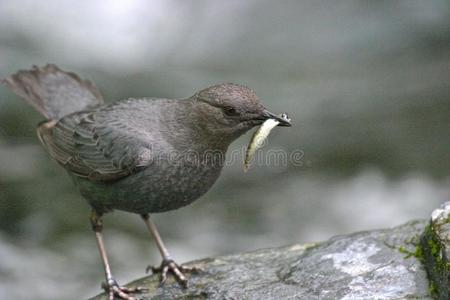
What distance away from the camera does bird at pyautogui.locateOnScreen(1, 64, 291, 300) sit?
4422mm

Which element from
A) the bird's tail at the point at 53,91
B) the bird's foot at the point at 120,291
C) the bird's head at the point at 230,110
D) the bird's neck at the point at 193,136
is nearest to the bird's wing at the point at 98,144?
the bird's neck at the point at 193,136

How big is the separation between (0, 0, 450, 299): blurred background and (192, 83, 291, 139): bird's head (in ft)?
8.06

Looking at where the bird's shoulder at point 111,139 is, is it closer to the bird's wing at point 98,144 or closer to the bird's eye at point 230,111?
the bird's wing at point 98,144

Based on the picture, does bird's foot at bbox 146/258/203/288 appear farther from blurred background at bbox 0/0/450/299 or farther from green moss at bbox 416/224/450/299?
blurred background at bbox 0/0/450/299

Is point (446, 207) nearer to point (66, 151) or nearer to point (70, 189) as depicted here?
point (66, 151)

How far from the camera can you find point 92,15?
995 centimetres

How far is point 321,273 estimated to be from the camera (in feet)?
13.4

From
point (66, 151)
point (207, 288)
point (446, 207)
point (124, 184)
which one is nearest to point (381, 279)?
point (446, 207)

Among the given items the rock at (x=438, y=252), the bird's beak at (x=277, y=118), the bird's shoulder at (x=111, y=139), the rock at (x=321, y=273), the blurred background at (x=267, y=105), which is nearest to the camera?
the rock at (x=438, y=252)

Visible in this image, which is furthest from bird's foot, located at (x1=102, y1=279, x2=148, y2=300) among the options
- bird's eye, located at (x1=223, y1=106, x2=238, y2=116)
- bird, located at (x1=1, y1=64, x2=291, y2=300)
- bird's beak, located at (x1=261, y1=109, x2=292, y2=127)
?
bird's beak, located at (x1=261, y1=109, x2=292, y2=127)

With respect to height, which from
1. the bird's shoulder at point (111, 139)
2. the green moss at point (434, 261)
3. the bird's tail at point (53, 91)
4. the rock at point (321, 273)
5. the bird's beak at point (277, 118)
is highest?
the bird's tail at point (53, 91)

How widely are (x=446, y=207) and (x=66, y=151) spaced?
2.78 meters

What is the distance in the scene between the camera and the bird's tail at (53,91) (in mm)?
6000

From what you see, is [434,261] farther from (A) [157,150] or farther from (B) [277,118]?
(A) [157,150]
